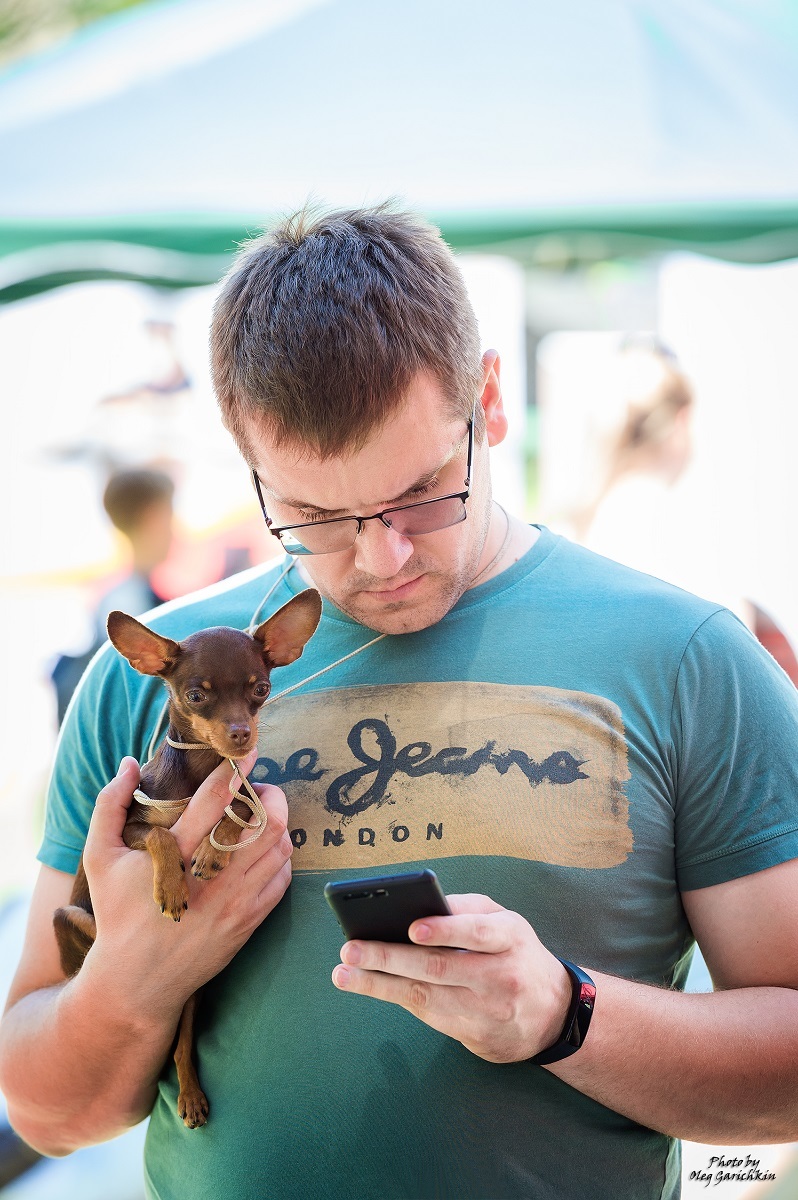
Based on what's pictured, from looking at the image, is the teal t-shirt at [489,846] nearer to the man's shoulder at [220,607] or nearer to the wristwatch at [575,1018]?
the wristwatch at [575,1018]

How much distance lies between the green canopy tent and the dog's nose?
2245 mm

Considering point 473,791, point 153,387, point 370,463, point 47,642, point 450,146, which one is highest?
point 450,146

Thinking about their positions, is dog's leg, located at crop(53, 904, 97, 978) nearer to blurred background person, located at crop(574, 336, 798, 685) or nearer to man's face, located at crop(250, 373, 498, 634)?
man's face, located at crop(250, 373, 498, 634)

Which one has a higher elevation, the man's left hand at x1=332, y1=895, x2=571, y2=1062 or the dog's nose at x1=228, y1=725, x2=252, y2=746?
the dog's nose at x1=228, y1=725, x2=252, y2=746

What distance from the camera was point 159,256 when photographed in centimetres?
333

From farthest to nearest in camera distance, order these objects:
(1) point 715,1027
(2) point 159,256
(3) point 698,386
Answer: (3) point 698,386
(2) point 159,256
(1) point 715,1027

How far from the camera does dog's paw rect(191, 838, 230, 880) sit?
154 centimetres

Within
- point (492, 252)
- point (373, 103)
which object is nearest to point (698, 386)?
point (492, 252)

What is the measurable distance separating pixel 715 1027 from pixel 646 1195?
30 cm

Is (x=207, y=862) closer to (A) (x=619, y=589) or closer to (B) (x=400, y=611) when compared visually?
(B) (x=400, y=611)

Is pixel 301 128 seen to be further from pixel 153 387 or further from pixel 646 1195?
pixel 646 1195

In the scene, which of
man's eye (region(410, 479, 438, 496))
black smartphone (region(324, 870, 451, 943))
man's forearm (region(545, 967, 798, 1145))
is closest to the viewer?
black smartphone (region(324, 870, 451, 943))

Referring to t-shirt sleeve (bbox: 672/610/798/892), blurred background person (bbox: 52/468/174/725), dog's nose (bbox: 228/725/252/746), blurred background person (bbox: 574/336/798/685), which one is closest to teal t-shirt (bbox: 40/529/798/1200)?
t-shirt sleeve (bbox: 672/610/798/892)

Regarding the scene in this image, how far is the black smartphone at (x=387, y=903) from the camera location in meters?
1.17
